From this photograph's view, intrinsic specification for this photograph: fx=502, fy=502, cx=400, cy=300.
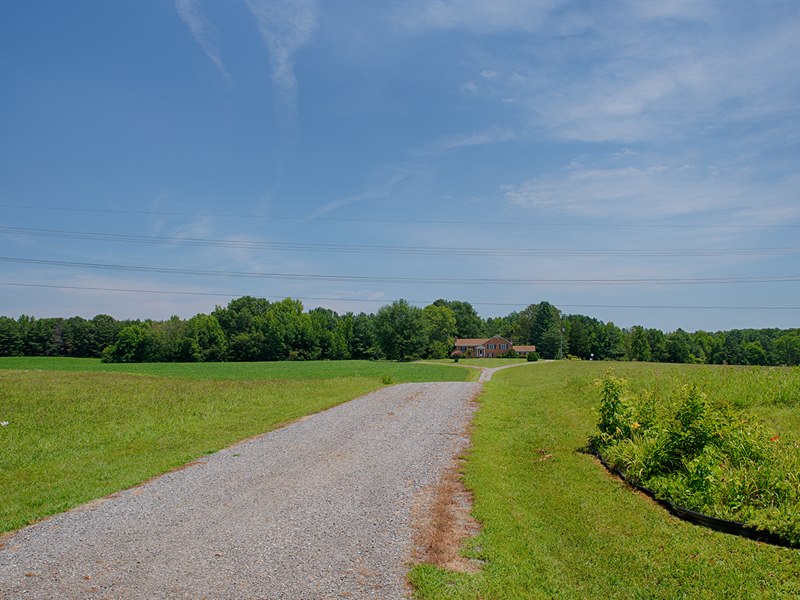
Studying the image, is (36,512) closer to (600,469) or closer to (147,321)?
(600,469)

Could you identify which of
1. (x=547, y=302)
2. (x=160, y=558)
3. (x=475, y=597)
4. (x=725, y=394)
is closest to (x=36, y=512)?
(x=160, y=558)

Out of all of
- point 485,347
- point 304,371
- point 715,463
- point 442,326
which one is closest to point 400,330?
point 442,326

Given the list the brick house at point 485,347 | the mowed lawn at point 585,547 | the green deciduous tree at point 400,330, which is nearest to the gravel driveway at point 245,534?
the mowed lawn at point 585,547

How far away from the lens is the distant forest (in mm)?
91812

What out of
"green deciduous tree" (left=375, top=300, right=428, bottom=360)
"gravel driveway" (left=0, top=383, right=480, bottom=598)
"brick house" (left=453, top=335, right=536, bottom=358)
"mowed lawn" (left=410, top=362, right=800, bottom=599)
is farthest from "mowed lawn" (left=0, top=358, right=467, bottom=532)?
"brick house" (left=453, top=335, right=536, bottom=358)

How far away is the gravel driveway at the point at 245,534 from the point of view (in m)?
5.17

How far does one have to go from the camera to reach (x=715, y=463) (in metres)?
7.58

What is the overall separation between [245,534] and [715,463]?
22.6ft

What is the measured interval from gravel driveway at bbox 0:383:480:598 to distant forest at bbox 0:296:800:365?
80913 millimetres

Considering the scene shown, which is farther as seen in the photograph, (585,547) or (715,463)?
(715,463)

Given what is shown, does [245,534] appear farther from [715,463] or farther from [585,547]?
[715,463]

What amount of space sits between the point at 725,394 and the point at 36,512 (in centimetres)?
1669

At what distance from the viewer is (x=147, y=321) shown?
113250 millimetres

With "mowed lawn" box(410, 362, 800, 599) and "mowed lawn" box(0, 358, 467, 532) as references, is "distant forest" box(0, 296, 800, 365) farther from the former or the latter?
"mowed lawn" box(410, 362, 800, 599)
